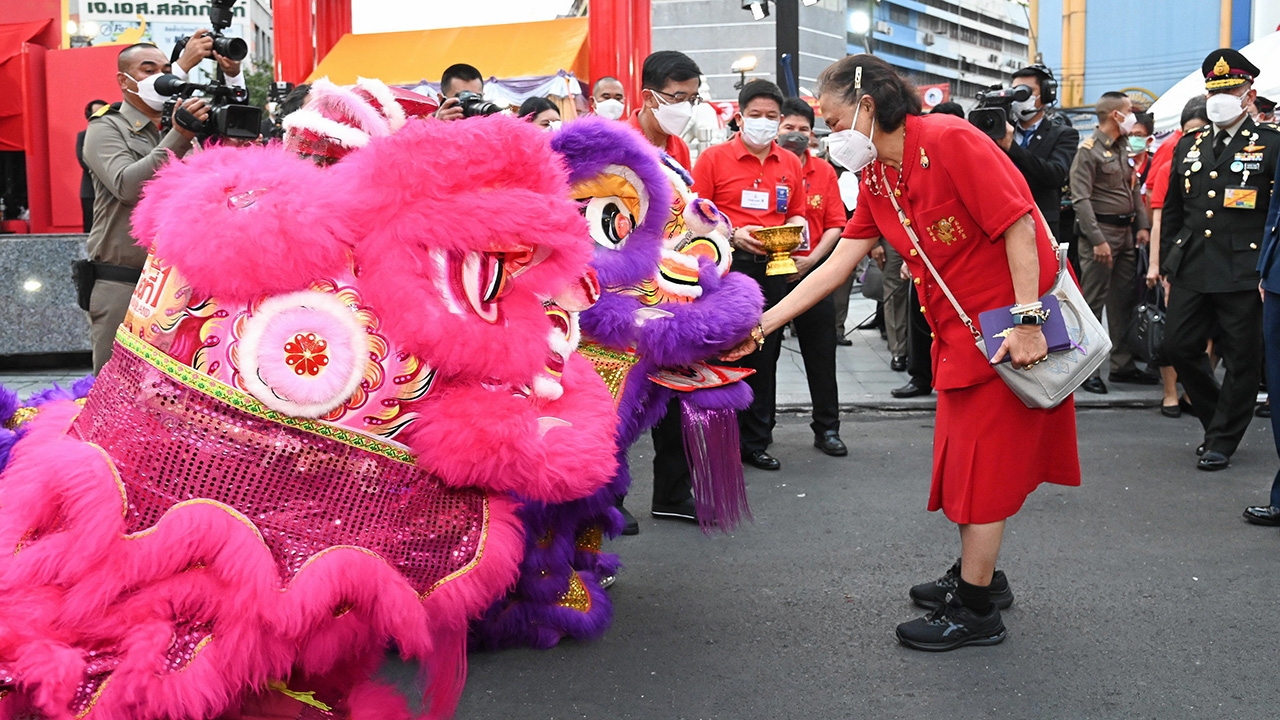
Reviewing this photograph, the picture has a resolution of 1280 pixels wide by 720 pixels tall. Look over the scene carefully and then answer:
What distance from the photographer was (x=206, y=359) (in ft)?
6.73

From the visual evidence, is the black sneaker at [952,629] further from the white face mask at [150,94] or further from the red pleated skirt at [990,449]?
the white face mask at [150,94]

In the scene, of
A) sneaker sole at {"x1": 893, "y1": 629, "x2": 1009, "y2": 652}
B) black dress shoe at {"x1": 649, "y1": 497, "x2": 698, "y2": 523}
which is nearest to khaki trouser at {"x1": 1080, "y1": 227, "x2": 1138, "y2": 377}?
black dress shoe at {"x1": 649, "y1": 497, "x2": 698, "y2": 523}

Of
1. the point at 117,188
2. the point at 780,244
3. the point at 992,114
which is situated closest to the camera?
the point at 117,188

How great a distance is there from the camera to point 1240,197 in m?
5.80

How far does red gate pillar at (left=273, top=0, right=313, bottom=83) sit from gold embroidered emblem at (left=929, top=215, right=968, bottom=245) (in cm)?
1097

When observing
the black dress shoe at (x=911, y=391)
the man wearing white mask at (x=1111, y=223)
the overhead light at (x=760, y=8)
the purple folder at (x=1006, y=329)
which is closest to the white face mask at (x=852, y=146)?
the purple folder at (x=1006, y=329)

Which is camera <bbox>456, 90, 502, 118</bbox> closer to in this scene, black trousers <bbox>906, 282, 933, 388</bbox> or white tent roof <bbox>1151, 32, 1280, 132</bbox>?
black trousers <bbox>906, 282, 933, 388</bbox>

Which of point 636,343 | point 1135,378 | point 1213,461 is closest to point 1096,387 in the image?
point 1135,378

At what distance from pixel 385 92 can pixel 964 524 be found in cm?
205

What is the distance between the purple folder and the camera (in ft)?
10.2

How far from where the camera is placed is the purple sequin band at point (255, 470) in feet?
6.61

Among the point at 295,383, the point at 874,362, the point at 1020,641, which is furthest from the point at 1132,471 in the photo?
the point at 295,383

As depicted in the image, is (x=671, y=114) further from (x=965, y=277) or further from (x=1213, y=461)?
(x=1213, y=461)

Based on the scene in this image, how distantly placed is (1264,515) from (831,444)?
2174 mm
